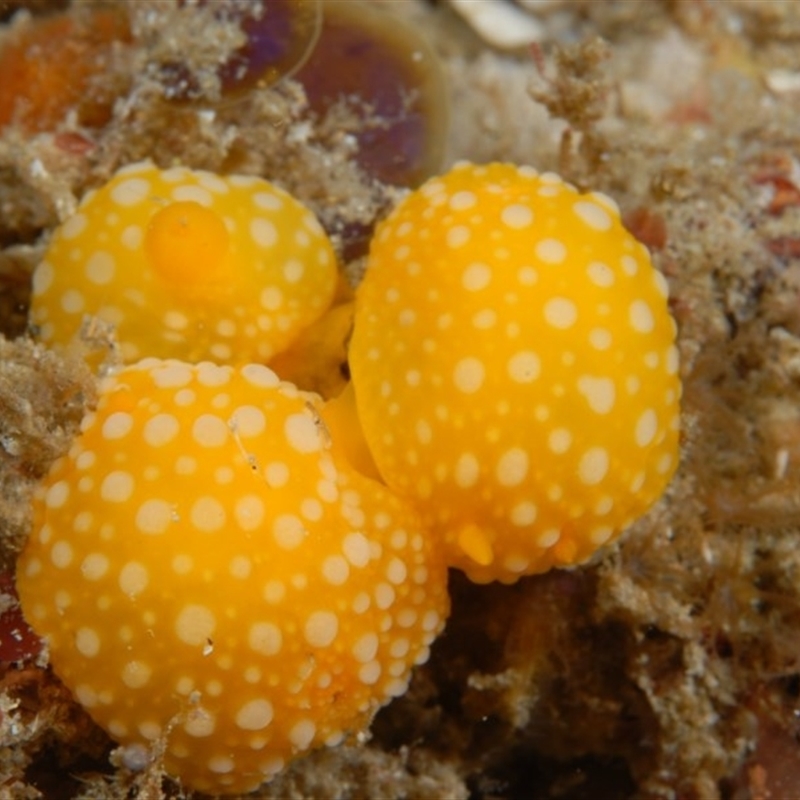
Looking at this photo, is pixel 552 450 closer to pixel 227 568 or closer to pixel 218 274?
pixel 227 568

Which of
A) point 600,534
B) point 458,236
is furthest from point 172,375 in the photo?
point 600,534

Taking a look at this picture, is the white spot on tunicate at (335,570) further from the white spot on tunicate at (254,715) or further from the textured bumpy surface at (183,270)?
the textured bumpy surface at (183,270)

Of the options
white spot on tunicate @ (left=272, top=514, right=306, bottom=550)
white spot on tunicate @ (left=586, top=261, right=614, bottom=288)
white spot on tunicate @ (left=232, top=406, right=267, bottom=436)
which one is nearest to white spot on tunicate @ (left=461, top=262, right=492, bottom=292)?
white spot on tunicate @ (left=586, top=261, right=614, bottom=288)

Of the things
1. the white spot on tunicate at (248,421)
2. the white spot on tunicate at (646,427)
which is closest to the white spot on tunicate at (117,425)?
the white spot on tunicate at (248,421)

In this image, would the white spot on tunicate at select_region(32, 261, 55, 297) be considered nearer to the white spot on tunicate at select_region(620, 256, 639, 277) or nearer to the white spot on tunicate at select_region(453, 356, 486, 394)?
the white spot on tunicate at select_region(453, 356, 486, 394)

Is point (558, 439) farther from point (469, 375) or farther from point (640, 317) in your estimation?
point (640, 317)

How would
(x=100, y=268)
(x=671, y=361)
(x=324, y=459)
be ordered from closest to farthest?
1. (x=324, y=459)
2. (x=671, y=361)
3. (x=100, y=268)
